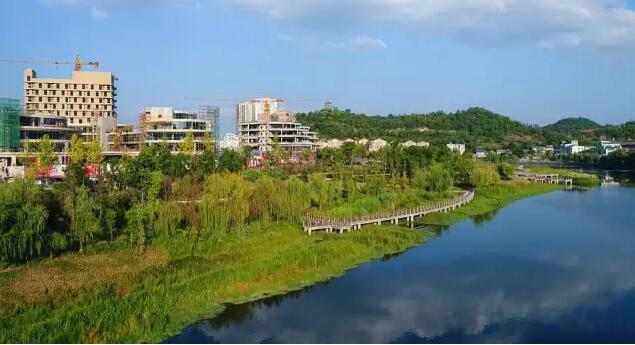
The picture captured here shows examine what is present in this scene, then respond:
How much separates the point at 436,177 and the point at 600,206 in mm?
12704

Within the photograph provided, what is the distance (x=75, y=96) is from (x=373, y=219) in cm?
5059

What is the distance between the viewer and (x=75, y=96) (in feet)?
221

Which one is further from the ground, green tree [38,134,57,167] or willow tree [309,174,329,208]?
green tree [38,134,57,167]

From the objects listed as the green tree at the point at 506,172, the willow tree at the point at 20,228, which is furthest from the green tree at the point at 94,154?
the green tree at the point at 506,172

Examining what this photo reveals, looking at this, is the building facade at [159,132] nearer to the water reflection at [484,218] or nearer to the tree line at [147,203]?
the tree line at [147,203]

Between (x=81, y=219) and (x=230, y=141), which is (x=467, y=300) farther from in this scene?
(x=230, y=141)

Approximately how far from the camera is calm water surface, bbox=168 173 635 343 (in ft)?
51.8

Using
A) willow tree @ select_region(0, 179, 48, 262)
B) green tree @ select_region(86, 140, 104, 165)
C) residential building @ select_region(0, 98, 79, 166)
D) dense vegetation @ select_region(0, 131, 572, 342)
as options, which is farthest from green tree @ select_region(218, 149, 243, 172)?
willow tree @ select_region(0, 179, 48, 262)

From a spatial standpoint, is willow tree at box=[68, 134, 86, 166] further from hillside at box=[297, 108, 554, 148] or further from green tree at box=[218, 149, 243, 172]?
hillside at box=[297, 108, 554, 148]

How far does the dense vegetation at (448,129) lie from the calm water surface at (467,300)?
8050cm

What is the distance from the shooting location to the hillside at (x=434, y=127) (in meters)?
114

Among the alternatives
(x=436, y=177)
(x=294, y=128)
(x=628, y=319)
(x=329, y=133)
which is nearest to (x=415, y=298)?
(x=628, y=319)

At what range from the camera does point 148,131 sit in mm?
54062

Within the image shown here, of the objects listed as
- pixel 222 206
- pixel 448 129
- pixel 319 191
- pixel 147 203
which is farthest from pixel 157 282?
pixel 448 129
